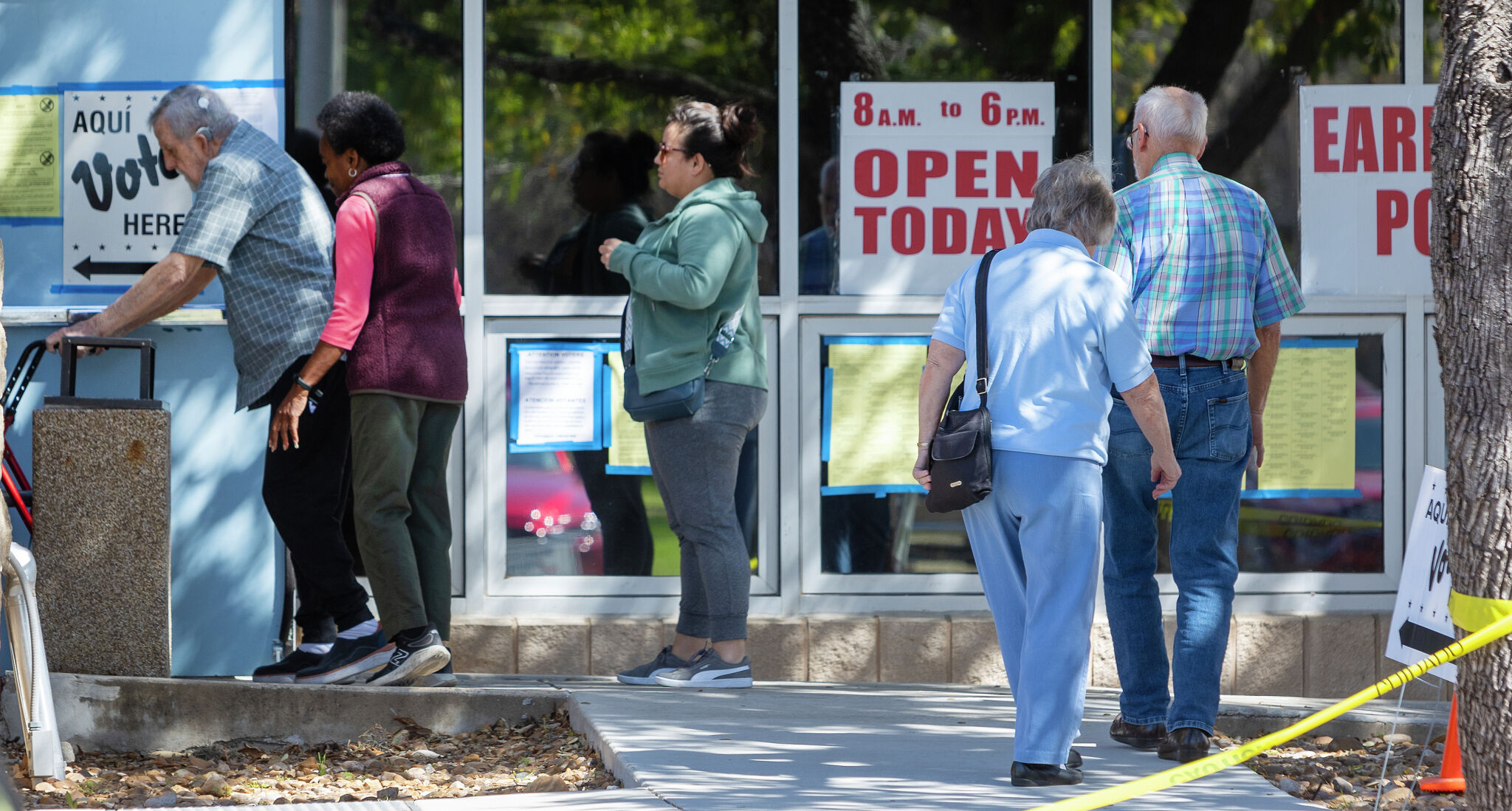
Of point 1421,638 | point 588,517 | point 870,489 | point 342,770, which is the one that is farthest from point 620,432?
point 1421,638

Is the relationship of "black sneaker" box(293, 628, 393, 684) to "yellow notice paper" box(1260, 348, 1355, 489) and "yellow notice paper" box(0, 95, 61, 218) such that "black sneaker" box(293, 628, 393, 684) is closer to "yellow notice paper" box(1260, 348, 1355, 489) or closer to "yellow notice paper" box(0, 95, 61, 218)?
"yellow notice paper" box(0, 95, 61, 218)

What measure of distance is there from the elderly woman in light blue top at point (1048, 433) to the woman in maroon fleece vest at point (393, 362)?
76.3 inches

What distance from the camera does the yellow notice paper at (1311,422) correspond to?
21.2 feet

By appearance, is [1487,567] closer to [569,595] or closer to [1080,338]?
[1080,338]

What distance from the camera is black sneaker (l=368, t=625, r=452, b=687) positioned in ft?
17.1

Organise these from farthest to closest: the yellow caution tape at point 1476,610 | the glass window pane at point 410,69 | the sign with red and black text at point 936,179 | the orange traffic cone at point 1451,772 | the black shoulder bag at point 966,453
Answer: the sign with red and black text at point 936,179, the glass window pane at point 410,69, the orange traffic cone at point 1451,772, the black shoulder bag at point 966,453, the yellow caution tape at point 1476,610

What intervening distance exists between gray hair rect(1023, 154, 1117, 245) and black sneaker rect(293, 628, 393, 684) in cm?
260

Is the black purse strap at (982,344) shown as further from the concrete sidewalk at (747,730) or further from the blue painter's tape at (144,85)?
the blue painter's tape at (144,85)

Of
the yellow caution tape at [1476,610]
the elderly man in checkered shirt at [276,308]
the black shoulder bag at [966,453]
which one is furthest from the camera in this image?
the elderly man in checkered shirt at [276,308]

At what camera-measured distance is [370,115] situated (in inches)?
210

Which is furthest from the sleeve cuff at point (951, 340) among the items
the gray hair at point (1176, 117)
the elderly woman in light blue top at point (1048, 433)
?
the gray hair at point (1176, 117)

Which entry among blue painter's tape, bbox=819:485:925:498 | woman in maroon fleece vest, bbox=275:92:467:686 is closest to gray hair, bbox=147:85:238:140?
woman in maroon fleece vest, bbox=275:92:467:686

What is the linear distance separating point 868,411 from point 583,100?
1660mm

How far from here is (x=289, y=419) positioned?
5.19m
